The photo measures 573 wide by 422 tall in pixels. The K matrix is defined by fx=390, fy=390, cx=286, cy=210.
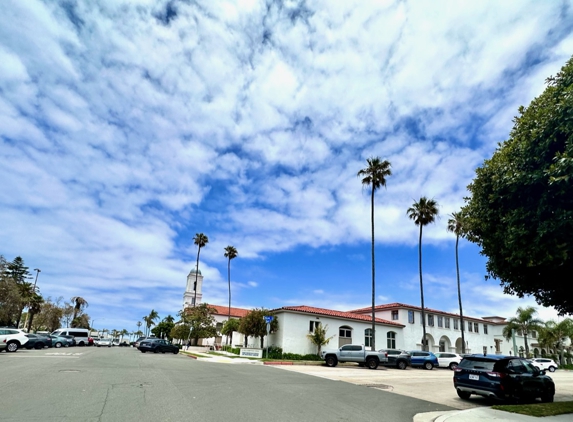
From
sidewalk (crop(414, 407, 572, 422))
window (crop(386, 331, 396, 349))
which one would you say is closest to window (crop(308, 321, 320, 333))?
window (crop(386, 331, 396, 349))

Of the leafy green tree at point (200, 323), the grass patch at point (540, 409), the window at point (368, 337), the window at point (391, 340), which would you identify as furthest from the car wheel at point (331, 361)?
the leafy green tree at point (200, 323)

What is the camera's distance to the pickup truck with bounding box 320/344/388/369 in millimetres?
29672

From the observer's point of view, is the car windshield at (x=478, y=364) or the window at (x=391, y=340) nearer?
the car windshield at (x=478, y=364)

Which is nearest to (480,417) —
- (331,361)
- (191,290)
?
(331,361)

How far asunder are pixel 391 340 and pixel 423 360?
8.84 meters

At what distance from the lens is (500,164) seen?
1055 cm

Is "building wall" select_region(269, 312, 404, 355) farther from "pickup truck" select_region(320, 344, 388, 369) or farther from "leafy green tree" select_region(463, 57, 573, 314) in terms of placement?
"leafy green tree" select_region(463, 57, 573, 314)

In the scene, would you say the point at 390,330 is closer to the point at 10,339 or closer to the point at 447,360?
the point at 447,360

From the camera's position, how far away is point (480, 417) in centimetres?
920

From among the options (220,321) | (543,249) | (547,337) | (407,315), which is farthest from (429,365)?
(220,321)

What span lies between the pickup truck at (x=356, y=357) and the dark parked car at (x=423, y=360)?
667 cm

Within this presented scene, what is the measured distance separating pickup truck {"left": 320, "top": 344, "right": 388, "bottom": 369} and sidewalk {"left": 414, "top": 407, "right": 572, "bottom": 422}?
812 inches

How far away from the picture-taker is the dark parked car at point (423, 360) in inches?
1382

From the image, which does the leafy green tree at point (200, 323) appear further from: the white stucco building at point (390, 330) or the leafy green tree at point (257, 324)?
the leafy green tree at point (257, 324)
